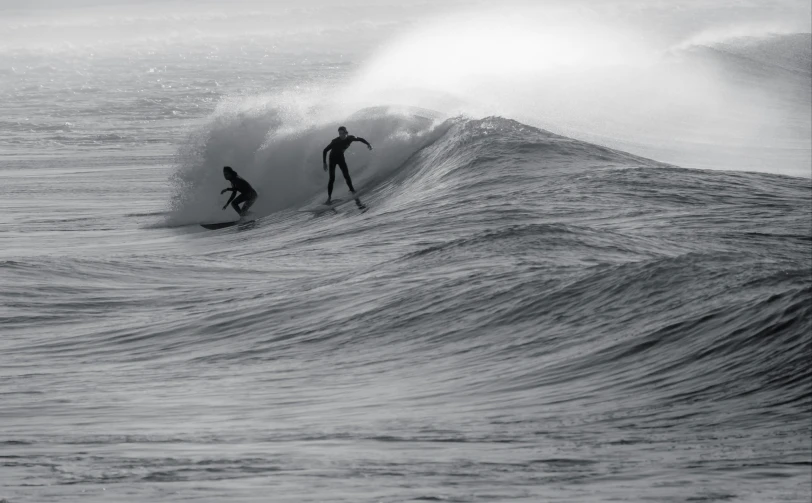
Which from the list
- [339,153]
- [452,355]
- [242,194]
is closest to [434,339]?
[452,355]

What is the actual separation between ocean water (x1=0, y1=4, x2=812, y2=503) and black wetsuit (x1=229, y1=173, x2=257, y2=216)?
408 mm

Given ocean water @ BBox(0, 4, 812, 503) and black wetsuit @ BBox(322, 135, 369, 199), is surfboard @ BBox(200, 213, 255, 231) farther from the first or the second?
black wetsuit @ BBox(322, 135, 369, 199)

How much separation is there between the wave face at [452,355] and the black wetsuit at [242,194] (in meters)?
3.71

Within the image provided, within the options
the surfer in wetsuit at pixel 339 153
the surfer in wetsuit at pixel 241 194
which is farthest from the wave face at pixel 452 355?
the surfer in wetsuit at pixel 241 194

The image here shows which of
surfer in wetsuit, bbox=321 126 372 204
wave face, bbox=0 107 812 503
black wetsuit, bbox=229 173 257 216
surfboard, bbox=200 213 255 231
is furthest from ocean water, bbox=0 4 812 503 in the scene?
surfer in wetsuit, bbox=321 126 372 204

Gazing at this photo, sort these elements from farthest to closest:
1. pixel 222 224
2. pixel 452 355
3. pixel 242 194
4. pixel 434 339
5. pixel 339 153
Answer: pixel 242 194 < pixel 339 153 < pixel 222 224 < pixel 434 339 < pixel 452 355

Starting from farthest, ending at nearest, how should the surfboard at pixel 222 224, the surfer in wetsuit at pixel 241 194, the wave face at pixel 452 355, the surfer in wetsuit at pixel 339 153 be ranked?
the surfer in wetsuit at pixel 241 194 → the surfer in wetsuit at pixel 339 153 → the surfboard at pixel 222 224 → the wave face at pixel 452 355

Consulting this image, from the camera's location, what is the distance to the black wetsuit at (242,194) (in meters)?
19.6

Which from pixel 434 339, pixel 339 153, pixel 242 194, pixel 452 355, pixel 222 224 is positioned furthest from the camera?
pixel 242 194

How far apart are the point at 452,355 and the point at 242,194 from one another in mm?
11801

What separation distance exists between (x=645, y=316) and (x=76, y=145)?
26.6 metres

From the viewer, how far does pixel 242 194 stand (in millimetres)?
20031

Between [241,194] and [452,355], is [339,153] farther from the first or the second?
[452,355]

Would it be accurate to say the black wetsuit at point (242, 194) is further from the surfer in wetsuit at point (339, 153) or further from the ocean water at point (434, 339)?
the surfer in wetsuit at point (339, 153)
